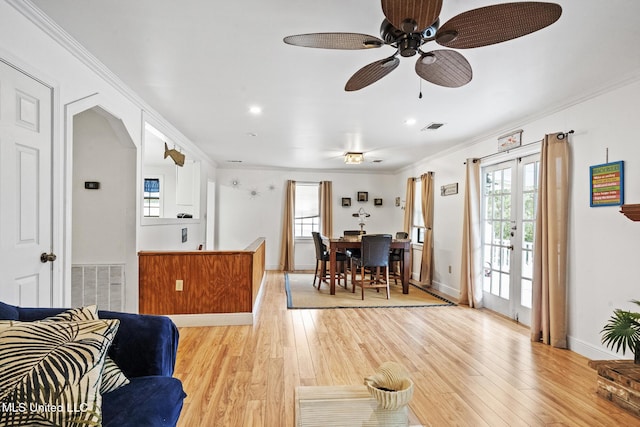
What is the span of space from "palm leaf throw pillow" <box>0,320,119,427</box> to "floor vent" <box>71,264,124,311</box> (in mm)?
2154

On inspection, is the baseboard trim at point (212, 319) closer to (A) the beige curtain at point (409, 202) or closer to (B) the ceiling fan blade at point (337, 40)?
(B) the ceiling fan blade at point (337, 40)

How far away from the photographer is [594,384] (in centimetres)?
242

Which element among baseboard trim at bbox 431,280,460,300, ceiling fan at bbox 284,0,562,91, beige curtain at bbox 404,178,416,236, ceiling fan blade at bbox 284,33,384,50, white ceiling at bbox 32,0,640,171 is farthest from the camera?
beige curtain at bbox 404,178,416,236

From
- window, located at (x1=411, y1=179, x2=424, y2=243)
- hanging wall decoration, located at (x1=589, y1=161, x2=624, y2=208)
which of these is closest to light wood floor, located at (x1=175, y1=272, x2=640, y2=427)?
hanging wall decoration, located at (x1=589, y1=161, x2=624, y2=208)

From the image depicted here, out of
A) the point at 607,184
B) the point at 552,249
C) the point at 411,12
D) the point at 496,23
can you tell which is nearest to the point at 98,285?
the point at 411,12

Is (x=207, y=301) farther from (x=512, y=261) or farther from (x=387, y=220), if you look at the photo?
(x=387, y=220)

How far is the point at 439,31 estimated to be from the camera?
1472 millimetres

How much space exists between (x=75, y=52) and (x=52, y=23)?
290 millimetres

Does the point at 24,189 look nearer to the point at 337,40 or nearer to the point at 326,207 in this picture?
the point at 337,40

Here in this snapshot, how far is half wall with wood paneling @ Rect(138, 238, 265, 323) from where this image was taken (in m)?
3.50

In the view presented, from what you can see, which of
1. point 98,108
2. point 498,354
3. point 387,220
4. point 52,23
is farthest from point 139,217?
point 387,220

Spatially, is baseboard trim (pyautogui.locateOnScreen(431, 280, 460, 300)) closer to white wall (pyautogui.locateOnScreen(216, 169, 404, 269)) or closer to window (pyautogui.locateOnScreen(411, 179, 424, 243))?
window (pyautogui.locateOnScreen(411, 179, 424, 243))

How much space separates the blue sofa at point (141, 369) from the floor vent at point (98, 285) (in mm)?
1875

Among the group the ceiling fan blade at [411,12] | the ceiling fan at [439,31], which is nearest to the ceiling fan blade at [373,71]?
the ceiling fan at [439,31]
